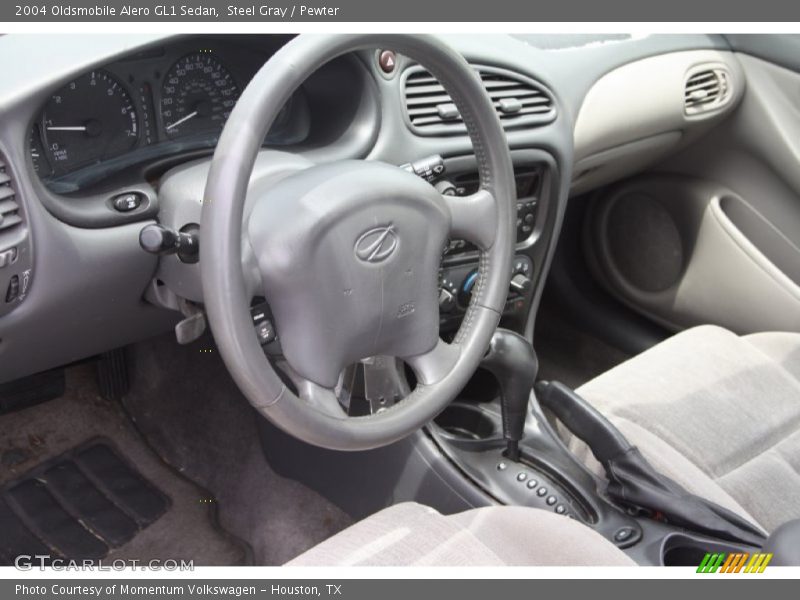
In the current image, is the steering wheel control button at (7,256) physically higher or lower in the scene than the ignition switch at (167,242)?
lower

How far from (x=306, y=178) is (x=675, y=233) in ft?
4.41

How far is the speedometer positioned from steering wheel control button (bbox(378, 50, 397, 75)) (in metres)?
0.21

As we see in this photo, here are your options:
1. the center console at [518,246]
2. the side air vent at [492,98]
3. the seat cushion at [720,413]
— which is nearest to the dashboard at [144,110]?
the side air vent at [492,98]

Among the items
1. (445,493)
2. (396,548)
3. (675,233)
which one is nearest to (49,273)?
(396,548)

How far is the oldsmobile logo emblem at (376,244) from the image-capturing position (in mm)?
1101

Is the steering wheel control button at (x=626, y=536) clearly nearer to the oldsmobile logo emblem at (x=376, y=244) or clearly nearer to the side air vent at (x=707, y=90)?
the oldsmobile logo emblem at (x=376, y=244)

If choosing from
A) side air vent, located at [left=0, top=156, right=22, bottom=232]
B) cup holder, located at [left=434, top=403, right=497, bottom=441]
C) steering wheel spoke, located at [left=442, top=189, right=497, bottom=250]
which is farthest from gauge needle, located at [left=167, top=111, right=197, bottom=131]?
cup holder, located at [left=434, top=403, right=497, bottom=441]

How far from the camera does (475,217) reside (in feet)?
4.19

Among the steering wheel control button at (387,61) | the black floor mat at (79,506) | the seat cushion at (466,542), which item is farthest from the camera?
the black floor mat at (79,506)

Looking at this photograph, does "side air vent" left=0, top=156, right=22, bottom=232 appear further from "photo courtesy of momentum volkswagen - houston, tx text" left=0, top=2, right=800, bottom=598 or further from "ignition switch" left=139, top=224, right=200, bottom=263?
"ignition switch" left=139, top=224, right=200, bottom=263

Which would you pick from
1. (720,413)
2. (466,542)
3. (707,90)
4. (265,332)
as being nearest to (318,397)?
(265,332)

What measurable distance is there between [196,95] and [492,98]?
0.51 metres

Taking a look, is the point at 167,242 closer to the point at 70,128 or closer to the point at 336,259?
the point at 336,259

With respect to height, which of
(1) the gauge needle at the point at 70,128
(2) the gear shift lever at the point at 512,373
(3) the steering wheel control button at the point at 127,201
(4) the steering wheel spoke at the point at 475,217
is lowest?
(2) the gear shift lever at the point at 512,373
